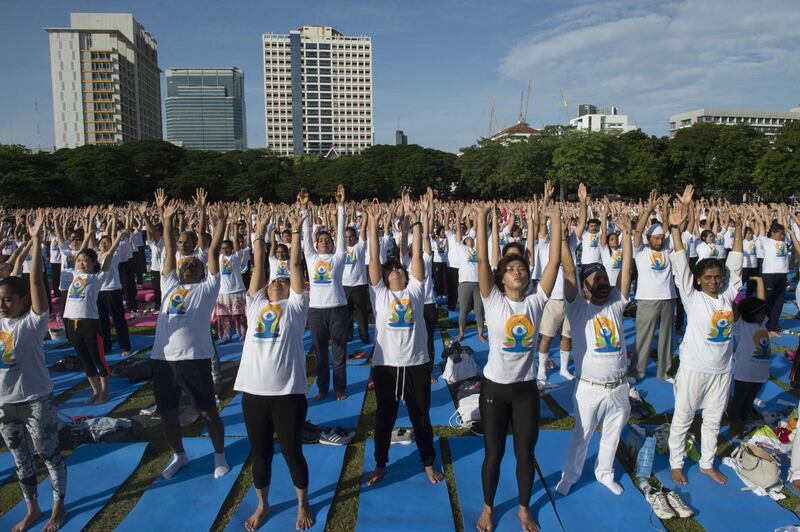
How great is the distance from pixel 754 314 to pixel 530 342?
9.86 ft

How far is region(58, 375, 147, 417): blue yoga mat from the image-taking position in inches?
254

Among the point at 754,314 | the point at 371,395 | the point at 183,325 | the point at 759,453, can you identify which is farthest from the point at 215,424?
the point at 754,314

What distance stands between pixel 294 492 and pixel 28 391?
233 cm

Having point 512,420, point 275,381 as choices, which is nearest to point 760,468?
point 512,420

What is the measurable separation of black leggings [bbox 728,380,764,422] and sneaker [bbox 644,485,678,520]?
1722mm

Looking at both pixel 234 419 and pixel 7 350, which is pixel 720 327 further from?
pixel 7 350

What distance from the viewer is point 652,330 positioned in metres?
7.43

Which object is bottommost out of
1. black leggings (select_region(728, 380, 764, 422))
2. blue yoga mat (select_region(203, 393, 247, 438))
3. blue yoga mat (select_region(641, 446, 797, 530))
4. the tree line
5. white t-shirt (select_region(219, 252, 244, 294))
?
blue yoga mat (select_region(641, 446, 797, 530))

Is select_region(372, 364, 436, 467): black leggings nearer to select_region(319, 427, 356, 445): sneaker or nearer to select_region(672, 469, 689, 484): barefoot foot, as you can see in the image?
select_region(319, 427, 356, 445): sneaker

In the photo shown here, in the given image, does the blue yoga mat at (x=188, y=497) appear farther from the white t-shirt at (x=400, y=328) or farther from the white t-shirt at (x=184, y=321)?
the white t-shirt at (x=400, y=328)

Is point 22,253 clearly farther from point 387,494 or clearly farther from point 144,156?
point 144,156

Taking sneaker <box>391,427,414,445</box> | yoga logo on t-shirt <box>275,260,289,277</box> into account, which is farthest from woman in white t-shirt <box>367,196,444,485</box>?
yoga logo on t-shirt <box>275,260,289,277</box>

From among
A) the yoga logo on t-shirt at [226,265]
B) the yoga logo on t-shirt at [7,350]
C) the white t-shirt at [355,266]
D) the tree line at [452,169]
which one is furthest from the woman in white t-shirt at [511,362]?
the tree line at [452,169]

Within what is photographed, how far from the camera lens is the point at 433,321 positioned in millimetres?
7586
